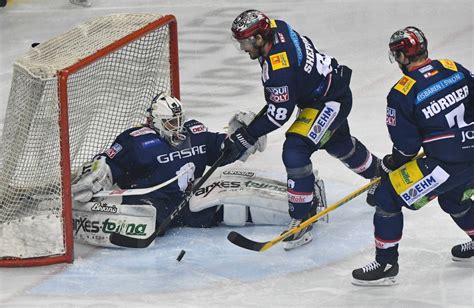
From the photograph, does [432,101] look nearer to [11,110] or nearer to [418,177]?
[418,177]

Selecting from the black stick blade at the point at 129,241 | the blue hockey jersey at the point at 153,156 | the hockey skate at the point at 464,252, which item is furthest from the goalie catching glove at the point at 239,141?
the hockey skate at the point at 464,252

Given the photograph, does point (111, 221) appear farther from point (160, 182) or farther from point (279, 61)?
point (279, 61)

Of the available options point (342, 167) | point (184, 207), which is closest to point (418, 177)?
point (184, 207)

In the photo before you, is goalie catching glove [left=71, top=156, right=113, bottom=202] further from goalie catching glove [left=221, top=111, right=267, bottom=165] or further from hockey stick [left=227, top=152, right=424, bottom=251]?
hockey stick [left=227, top=152, right=424, bottom=251]

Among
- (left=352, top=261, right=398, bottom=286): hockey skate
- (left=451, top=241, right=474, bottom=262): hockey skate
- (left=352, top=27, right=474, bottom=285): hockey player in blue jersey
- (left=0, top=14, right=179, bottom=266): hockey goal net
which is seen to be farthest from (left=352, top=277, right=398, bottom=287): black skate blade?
(left=0, top=14, right=179, bottom=266): hockey goal net

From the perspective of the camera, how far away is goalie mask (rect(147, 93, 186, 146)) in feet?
19.9

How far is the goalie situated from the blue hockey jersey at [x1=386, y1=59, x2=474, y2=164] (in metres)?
1.13

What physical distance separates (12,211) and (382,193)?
1798mm

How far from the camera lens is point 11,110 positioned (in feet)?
19.8

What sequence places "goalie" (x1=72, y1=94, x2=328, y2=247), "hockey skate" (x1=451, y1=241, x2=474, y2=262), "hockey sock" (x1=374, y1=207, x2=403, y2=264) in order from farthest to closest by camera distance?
"goalie" (x1=72, y1=94, x2=328, y2=247), "hockey skate" (x1=451, y1=241, x2=474, y2=262), "hockey sock" (x1=374, y1=207, x2=403, y2=264)

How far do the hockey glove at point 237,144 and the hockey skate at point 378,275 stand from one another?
891mm

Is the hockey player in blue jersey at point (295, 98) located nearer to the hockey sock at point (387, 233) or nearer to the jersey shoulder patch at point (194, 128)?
the jersey shoulder patch at point (194, 128)

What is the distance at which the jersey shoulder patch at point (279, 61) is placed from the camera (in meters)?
5.76

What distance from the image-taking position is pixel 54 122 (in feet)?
18.9
